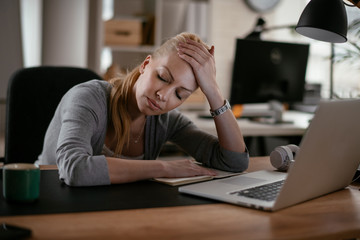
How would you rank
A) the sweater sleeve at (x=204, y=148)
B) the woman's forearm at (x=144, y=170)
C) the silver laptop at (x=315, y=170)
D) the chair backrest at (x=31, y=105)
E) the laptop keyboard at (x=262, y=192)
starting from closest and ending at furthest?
1. the silver laptop at (x=315, y=170)
2. the laptop keyboard at (x=262, y=192)
3. the woman's forearm at (x=144, y=170)
4. the sweater sleeve at (x=204, y=148)
5. the chair backrest at (x=31, y=105)

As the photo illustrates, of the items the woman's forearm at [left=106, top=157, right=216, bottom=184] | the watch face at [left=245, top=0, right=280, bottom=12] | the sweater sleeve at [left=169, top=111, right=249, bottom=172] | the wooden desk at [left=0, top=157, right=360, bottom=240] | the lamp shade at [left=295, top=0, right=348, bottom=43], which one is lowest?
the sweater sleeve at [left=169, top=111, right=249, bottom=172]

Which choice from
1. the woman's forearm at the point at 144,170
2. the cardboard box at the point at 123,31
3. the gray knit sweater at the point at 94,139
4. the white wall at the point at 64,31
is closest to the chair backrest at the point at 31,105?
the gray knit sweater at the point at 94,139

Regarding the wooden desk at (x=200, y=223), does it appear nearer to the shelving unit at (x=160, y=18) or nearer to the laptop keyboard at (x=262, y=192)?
the laptop keyboard at (x=262, y=192)

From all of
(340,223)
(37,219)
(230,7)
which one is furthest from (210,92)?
(230,7)

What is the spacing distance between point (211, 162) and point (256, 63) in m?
1.55

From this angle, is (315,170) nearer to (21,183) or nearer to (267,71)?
(21,183)

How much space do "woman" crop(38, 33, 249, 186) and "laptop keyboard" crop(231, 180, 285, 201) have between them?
0.20 meters

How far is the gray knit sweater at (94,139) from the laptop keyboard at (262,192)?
0.29 m

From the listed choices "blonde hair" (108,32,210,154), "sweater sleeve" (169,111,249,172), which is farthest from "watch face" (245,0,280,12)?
"blonde hair" (108,32,210,154)

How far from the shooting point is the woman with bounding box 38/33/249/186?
4.16ft

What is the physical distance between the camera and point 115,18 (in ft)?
13.2

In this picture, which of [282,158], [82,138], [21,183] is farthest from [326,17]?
[21,183]

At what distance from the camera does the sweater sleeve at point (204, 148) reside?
1.50 m

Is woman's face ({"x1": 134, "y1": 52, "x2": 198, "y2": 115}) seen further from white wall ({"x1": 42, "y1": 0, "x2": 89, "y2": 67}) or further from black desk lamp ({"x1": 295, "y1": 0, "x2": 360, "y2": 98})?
white wall ({"x1": 42, "y1": 0, "x2": 89, "y2": 67})
